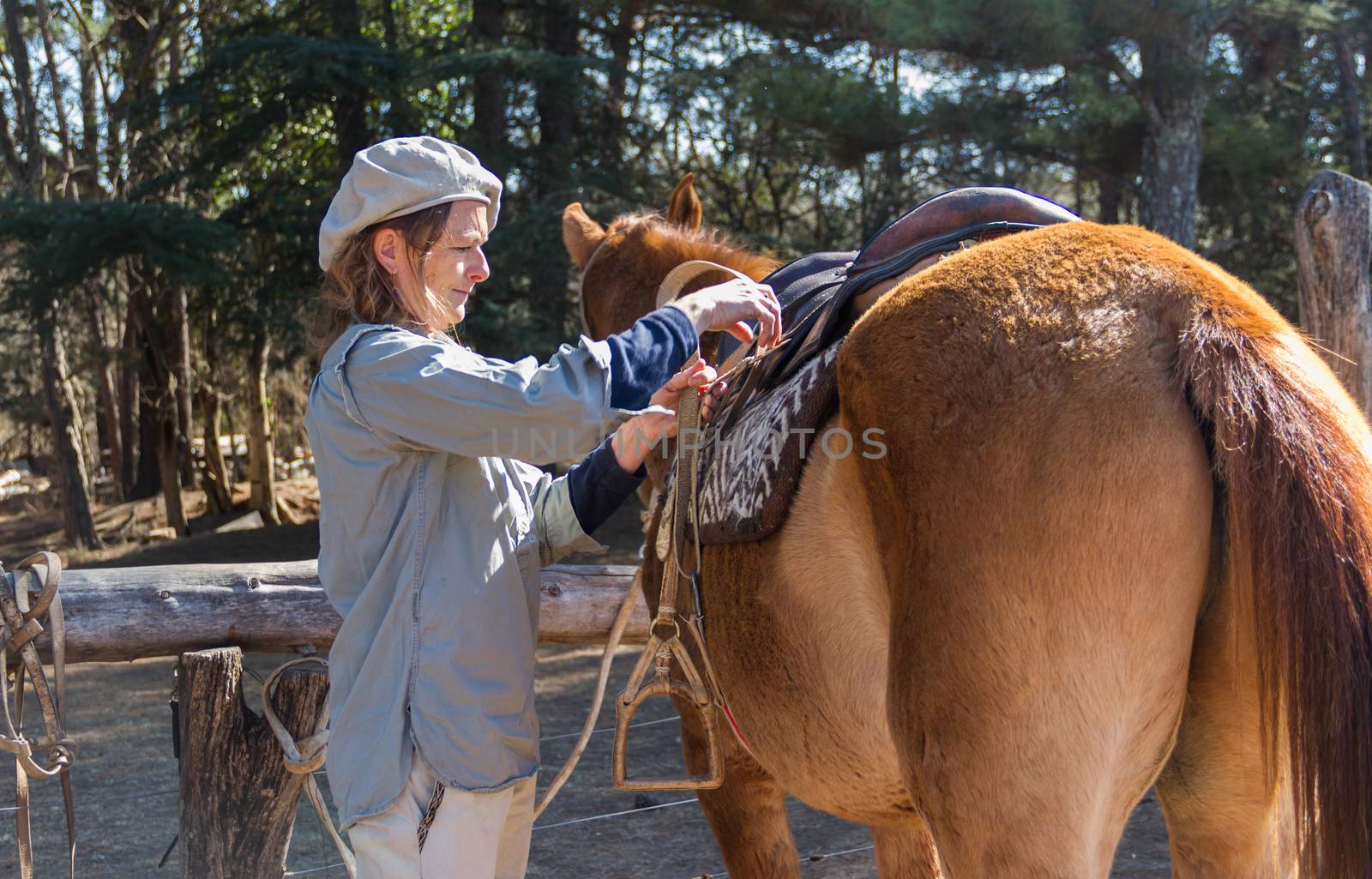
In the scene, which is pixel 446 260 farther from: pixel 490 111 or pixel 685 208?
pixel 490 111

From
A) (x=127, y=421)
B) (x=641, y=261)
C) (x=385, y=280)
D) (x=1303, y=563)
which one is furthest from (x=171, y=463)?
(x=1303, y=563)

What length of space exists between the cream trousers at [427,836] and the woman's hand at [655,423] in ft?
2.02

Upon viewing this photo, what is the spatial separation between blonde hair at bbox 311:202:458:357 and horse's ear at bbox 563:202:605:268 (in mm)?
1799

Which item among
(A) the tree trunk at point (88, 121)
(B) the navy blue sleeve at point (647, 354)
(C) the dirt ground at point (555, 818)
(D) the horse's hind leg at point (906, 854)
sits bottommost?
(C) the dirt ground at point (555, 818)

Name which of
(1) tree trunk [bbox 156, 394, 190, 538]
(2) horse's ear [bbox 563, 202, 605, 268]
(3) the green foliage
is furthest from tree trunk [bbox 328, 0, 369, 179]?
(2) horse's ear [bbox 563, 202, 605, 268]

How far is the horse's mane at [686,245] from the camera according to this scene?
3.02m

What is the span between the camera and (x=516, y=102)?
1017cm

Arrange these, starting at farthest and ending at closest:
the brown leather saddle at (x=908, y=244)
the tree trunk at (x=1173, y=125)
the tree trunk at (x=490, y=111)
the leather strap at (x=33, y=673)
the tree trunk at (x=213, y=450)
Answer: the tree trunk at (x=213, y=450) < the tree trunk at (x=490, y=111) < the tree trunk at (x=1173, y=125) < the leather strap at (x=33, y=673) < the brown leather saddle at (x=908, y=244)

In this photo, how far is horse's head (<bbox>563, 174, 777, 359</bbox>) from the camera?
3.11 meters

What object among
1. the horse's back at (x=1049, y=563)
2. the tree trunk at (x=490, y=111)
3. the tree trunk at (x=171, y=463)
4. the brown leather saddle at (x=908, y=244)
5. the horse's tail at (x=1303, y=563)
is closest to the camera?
the horse's tail at (x=1303, y=563)

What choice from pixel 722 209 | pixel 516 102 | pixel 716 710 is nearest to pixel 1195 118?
pixel 722 209

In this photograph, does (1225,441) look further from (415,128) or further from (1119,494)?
(415,128)

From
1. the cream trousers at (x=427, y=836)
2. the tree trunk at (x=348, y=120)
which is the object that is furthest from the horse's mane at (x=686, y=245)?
the tree trunk at (x=348, y=120)

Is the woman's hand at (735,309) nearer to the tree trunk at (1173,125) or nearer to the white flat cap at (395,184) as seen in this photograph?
the white flat cap at (395,184)
